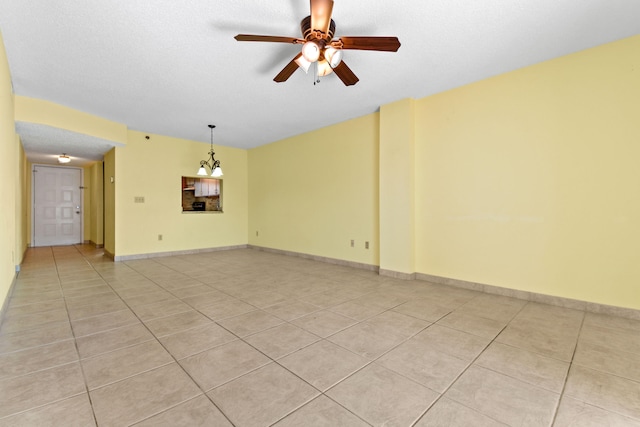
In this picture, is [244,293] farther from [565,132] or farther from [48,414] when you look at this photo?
[565,132]

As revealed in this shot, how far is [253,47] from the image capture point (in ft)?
9.15

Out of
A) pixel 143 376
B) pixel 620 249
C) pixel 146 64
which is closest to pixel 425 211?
Result: pixel 620 249

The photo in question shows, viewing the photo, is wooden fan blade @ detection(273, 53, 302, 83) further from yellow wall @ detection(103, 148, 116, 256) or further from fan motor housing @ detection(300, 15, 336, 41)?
yellow wall @ detection(103, 148, 116, 256)

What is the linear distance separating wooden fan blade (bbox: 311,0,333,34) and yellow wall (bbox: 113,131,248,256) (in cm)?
521

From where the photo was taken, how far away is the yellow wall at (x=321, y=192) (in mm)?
4824

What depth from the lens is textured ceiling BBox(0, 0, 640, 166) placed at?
2.28 m

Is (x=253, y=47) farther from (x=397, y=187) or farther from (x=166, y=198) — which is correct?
(x=166, y=198)

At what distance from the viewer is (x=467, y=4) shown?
7.30 feet

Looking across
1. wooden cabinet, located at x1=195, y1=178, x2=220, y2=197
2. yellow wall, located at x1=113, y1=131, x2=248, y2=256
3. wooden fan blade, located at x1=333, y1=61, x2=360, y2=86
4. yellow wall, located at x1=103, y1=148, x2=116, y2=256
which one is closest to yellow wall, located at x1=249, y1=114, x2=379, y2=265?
yellow wall, located at x1=113, y1=131, x2=248, y2=256

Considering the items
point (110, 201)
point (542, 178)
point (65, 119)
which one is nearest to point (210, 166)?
point (110, 201)

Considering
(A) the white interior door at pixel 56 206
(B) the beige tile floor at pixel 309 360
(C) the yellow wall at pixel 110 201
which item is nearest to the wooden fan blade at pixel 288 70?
Result: (B) the beige tile floor at pixel 309 360

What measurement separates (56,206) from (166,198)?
456cm

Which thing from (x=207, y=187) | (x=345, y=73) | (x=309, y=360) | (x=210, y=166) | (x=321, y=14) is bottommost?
(x=309, y=360)

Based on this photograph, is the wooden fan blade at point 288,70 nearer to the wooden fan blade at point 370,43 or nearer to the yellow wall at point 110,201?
the wooden fan blade at point 370,43
